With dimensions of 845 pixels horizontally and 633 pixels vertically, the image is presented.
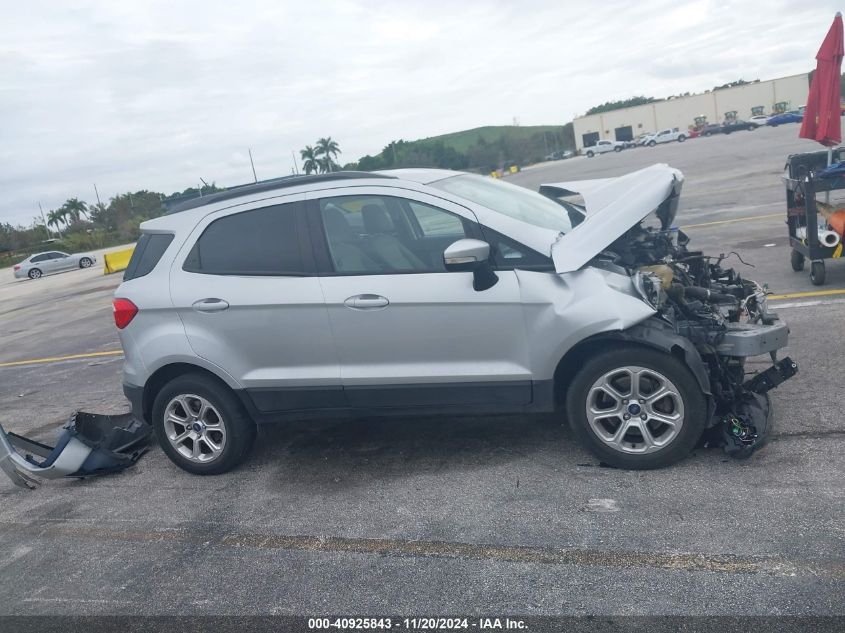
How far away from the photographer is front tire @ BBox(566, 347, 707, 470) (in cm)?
409

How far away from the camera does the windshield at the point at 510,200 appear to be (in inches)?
188

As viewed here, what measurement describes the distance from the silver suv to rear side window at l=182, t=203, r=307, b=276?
11mm

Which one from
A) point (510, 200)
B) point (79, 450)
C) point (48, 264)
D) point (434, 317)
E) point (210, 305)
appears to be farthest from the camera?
point (48, 264)

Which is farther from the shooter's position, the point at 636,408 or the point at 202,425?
the point at 202,425

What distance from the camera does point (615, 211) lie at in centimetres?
449

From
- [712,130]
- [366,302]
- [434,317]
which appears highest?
[366,302]

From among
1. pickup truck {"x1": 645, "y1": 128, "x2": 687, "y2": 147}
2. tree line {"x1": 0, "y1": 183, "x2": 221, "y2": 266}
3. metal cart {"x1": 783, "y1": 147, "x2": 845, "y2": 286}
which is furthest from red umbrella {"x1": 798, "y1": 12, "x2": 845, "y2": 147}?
pickup truck {"x1": 645, "y1": 128, "x2": 687, "y2": 147}

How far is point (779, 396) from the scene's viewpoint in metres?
5.11

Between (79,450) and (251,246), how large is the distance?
2.02 meters

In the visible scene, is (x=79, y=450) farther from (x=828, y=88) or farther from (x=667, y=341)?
(x=828, y=88)

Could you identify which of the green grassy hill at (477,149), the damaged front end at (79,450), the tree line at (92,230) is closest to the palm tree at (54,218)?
the tree line at (92,230)

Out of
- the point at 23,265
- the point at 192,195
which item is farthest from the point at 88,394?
the point at 23,265

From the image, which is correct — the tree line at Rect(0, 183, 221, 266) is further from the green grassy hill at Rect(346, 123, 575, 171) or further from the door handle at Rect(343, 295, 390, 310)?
the door handle at Rect(343, 295, 390, 310)

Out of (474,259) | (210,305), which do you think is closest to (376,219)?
(474,259)
